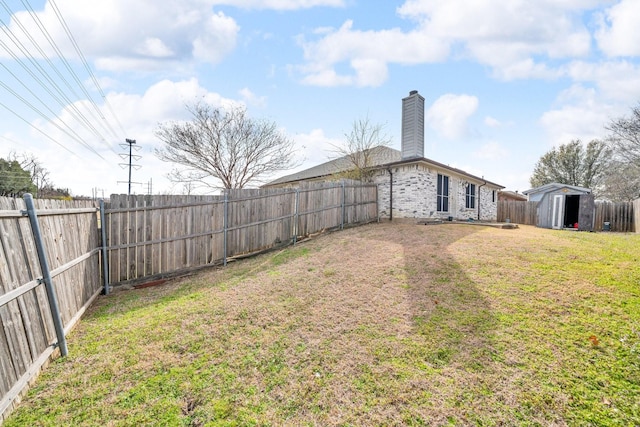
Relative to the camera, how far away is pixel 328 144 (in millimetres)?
14898

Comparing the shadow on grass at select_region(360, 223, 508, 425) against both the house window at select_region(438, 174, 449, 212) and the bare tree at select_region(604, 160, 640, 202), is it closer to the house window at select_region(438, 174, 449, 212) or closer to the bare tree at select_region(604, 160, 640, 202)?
the house window at select_region(438, 174, 449, 212)

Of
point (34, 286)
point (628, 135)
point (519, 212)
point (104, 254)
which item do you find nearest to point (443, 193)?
point (519, 212)

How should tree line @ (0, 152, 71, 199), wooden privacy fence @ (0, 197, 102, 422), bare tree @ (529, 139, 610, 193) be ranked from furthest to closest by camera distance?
bare tree @ (529, 139, 610, 193)
tree line @ (0, 152, 71, 199)
wooden privacy fence @ (0, 197, 102, 422)

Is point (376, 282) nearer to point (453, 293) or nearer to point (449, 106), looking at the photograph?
point (453, 293)

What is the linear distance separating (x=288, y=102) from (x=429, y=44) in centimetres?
673

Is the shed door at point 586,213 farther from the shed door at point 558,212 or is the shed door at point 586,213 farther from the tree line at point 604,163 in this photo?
the tree line at point 604,163

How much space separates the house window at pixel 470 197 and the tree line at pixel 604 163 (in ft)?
42.6

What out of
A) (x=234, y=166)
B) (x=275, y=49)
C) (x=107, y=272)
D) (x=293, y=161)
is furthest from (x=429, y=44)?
(x=234, y=166)

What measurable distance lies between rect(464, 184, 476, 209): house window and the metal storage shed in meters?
3.36

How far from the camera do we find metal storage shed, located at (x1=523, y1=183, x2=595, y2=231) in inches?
517

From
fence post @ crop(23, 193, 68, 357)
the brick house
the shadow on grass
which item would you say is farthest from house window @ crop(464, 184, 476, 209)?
fence post @ crop(23, 193, 68, 357)

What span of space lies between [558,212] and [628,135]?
1246cm

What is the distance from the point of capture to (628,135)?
19359 mm

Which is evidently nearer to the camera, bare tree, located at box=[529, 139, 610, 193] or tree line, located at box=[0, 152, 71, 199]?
tree line, located at box=[0, 152, 71, 199]
